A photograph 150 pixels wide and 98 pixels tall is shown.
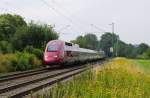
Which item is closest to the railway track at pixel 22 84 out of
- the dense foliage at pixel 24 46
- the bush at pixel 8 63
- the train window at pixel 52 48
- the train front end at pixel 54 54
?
the bush at pixel 8 63

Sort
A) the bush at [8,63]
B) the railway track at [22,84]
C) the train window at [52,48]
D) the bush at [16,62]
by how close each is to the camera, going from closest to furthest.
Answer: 1. the railway track at [22,84]
2. the bush at [8,63]
3. the bush at [16,62]
4. the train window at [52,48]

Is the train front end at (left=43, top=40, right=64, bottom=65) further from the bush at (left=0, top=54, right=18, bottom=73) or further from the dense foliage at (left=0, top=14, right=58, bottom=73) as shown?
the bush at (left=0, top=54, right=18, bottom=73)

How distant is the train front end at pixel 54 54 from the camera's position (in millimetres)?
46438

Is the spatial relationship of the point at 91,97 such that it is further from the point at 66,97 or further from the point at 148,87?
the point at 148,87

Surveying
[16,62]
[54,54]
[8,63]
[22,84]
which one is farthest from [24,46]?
[22,84]

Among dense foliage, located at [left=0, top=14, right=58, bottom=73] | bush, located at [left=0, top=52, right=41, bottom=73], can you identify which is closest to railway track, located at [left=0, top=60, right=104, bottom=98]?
bush, located at [left=0, top=52, right=41, bottom=73]

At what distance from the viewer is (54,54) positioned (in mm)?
46875

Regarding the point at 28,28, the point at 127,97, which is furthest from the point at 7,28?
the point at 127,97

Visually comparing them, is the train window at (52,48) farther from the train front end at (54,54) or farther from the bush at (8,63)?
the bush at (8,63)

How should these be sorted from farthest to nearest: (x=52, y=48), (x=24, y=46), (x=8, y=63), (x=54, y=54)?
(x=24, y=46) < (x=52, y=48) < (x=54, y=54) < (x=8, y=63)

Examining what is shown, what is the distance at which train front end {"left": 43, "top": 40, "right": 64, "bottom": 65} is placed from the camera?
46.4 metres

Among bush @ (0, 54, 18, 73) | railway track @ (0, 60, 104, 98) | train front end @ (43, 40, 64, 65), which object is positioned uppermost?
train front end @ (43, 40, 64, 65)

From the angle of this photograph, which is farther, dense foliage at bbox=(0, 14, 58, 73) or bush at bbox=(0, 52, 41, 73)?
dense foliage at bbox=(0, 14, 58, 73)

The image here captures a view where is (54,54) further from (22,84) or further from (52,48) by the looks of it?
(22,84)
